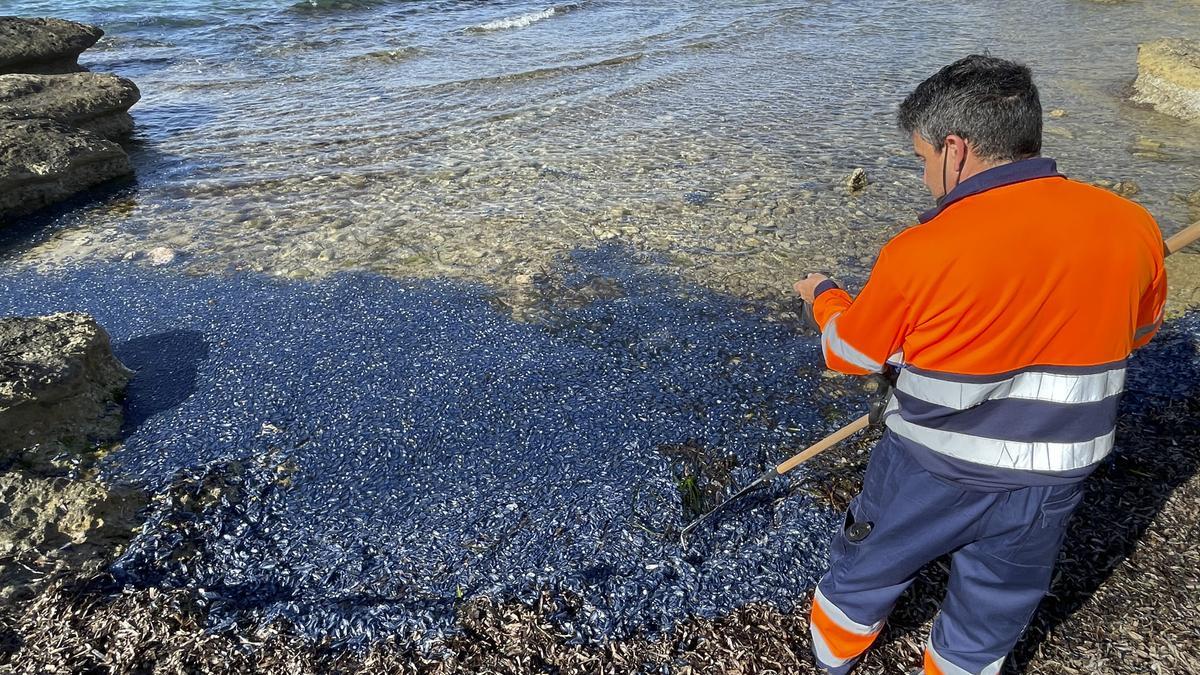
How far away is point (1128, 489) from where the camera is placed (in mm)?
3420

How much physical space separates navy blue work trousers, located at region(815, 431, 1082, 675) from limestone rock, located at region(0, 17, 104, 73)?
10.5 meters

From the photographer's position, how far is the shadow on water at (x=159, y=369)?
151 inches

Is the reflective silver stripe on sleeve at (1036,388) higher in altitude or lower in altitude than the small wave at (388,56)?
lower

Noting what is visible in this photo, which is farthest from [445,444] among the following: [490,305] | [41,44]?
[41,44]

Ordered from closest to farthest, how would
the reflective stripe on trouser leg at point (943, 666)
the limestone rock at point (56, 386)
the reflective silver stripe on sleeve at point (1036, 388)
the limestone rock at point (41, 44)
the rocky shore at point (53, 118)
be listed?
the reflective silver stripe on sleeve at point (1036, 388), the reflective stripe on trouser leg at point (943, 666), the limestone rock at point (56, 386), the rocky shore at point (53, 118), the limestone rock at point (41, 44)

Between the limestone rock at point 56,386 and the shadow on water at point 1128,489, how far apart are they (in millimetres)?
3673

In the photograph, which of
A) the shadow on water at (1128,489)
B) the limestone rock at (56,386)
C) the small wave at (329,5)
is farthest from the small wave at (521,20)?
the shadow on water at (1128,489)

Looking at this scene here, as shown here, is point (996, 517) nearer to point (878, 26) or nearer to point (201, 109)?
point (201, 109)

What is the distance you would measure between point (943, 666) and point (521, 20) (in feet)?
46.0

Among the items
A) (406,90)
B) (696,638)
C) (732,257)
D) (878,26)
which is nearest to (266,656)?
(696,638)

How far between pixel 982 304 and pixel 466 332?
312 centimetres

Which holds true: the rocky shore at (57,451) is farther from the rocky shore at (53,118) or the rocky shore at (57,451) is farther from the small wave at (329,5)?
the small wave at (329,5)

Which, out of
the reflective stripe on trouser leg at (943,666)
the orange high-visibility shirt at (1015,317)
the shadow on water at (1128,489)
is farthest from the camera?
the shadow on water at (1128,489)

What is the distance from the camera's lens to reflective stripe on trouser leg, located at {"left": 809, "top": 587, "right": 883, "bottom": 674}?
2510 mm
